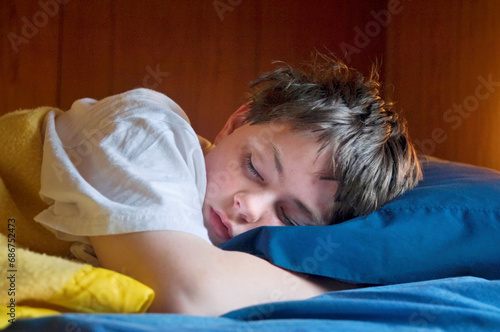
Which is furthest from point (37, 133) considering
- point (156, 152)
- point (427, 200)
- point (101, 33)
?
point (101, 33)

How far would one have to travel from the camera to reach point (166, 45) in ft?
6.03

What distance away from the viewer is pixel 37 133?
0.90m

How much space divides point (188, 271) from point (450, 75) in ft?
4.37

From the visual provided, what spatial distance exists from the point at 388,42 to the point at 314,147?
1267 millimetres

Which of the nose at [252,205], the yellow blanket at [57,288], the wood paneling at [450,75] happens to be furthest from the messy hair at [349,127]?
the wood paneling at [450,75]

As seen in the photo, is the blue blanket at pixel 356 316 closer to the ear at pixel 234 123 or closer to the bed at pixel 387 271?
the bed at pixel 387 271

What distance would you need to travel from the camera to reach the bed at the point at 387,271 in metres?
0.54

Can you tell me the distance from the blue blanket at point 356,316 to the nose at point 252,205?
182mm

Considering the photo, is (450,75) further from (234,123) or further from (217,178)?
(217,178)

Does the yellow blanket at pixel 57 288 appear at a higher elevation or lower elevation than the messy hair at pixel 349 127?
lower

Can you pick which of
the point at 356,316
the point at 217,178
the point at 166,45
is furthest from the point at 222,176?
the point at 166,45

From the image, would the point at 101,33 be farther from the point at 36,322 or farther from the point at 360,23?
the point at 36,322

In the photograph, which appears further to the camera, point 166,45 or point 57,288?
point 166,45

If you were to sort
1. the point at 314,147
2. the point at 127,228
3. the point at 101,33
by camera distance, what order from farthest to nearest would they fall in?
the point at 101,33 < the point at 314,147 < the point at 127,228
